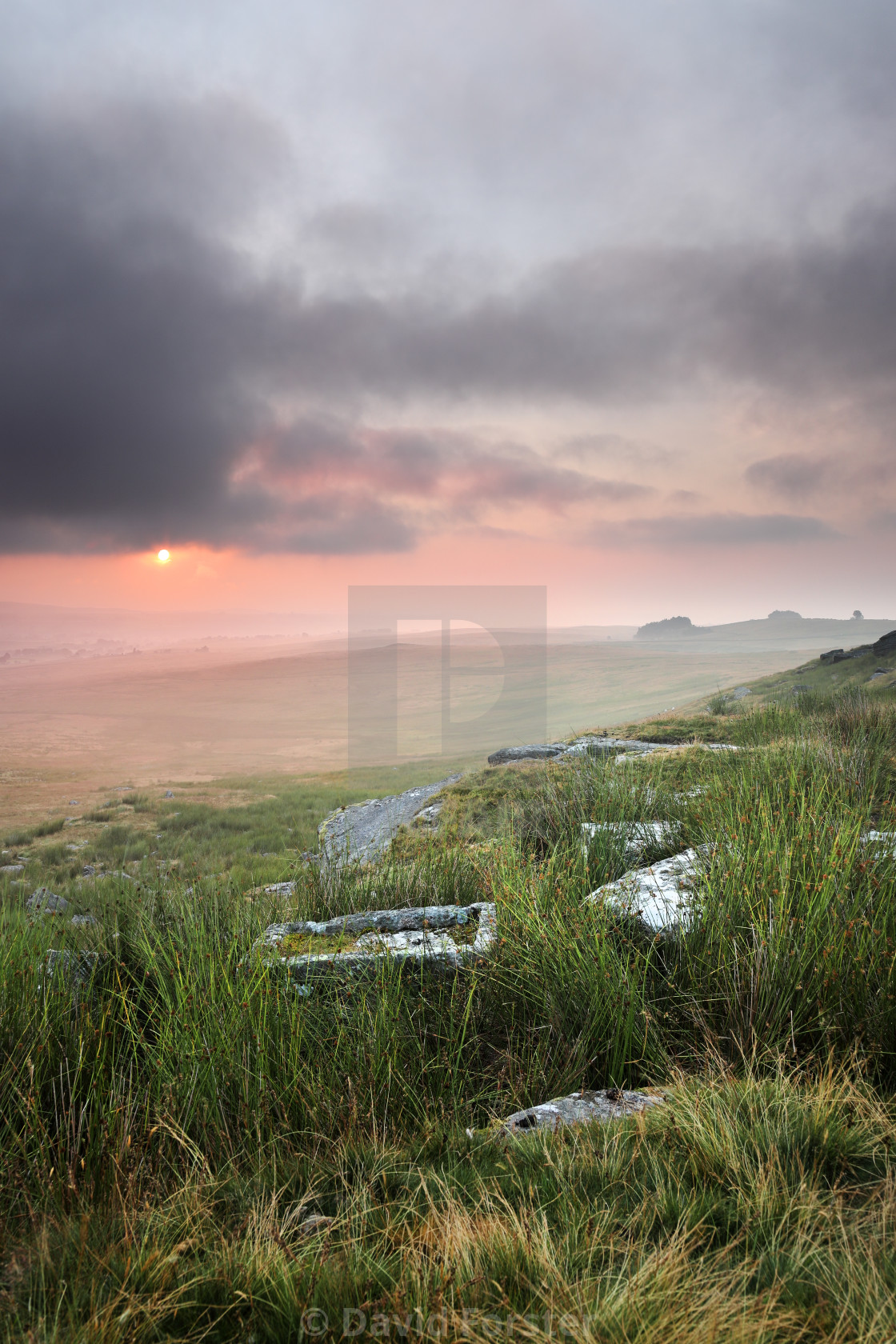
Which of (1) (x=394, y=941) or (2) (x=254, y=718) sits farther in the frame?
(2) (x=254, y=718)

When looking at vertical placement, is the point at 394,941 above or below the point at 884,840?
below

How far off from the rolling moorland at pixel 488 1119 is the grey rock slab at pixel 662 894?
0.35 feet

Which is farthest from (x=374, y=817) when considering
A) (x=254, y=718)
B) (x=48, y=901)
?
(x=254, y=718)

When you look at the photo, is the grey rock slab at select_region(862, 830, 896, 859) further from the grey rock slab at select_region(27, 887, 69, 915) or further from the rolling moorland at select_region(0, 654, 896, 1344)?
the grey rock slab at select_region(27, 887, 69, 915)

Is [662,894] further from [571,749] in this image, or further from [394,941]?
[571,749]

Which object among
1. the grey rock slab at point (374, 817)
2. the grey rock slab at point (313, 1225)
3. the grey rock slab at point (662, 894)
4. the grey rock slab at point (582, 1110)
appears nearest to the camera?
the grey rock slab at point (313, 1225)

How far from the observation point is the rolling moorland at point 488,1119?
5.24 ft

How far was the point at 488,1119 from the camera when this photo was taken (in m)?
2.94

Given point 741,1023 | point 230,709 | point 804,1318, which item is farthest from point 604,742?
Result: point 230,709

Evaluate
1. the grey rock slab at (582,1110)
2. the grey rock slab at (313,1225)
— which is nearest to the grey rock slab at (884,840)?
the grey rock slab at (582,1110)

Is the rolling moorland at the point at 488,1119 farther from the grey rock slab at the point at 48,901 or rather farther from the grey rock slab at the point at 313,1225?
the grey rock slab at the point at 48,901

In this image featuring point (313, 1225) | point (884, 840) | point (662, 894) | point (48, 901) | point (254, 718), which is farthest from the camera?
point (254, 718)

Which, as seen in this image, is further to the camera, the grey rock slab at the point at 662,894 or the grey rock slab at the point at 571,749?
the grey rock slab at the point at 571,749

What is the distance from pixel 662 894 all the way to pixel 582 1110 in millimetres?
1869
